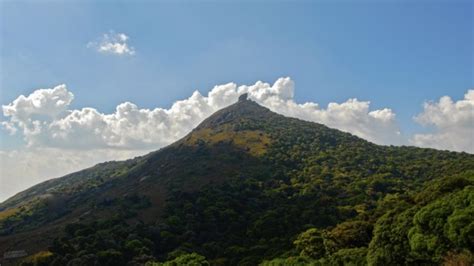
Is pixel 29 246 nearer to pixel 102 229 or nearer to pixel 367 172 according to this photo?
pixel 102 229

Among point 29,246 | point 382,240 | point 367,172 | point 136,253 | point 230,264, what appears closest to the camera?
point 382,240

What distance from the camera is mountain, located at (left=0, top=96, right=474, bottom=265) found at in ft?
184

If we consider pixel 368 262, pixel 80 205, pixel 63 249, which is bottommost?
pixel 368 262

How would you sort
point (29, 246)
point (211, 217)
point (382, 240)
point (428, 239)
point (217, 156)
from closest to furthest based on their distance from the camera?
point (428, 239) → point (382, 240) → point (29, 246) → point (211, 217) → point (217, 156)

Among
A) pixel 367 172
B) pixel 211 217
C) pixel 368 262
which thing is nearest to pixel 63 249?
pixel 211 217

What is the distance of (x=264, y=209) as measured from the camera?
104125 mm

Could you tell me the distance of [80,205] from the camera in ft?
419

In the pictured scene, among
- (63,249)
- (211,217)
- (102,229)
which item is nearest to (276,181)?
(211,217)

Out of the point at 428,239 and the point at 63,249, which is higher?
the point at 63,249

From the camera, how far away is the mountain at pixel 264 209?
56.1 m

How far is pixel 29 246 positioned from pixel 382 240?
62.0 metres

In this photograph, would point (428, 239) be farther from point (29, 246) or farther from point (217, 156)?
point (217, 156)

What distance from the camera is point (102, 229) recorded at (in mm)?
89250

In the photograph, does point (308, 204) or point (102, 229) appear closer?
point (102, 229)
